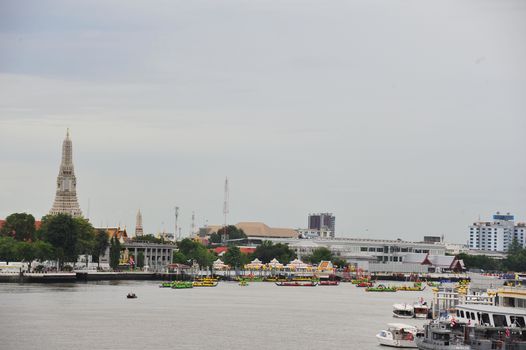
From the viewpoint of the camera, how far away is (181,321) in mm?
75188

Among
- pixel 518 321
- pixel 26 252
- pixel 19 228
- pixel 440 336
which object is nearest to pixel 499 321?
pixel 518 321

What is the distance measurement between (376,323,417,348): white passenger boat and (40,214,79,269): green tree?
314 feet

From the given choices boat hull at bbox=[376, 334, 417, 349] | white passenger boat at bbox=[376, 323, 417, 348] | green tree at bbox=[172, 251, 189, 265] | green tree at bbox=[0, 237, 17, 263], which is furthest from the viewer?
green tree at bbox=[172, 251, 189, 265]

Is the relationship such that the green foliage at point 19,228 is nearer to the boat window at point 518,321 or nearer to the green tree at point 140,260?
the green tree at point 140,260

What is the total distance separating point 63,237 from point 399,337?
9890cm

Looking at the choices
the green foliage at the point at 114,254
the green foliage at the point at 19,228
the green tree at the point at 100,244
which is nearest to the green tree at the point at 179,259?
the green tree at the point at 100,244

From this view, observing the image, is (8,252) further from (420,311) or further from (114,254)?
(420,311)

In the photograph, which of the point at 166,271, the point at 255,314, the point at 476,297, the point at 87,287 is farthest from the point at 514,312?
the point at 166,271

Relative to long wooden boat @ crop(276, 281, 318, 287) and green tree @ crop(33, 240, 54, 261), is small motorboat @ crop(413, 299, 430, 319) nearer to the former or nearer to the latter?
long wooden boat @ crop(276, 281, 318, 287)

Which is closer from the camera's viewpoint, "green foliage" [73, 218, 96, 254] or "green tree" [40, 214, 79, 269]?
"green tree" [40, 214, 79, 269]

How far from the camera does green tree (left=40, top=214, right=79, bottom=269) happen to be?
153 m

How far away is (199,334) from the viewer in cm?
6644

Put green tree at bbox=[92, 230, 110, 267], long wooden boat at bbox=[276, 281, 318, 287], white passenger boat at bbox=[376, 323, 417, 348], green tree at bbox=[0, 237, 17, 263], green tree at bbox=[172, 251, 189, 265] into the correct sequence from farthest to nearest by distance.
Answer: green tree at bbox=[172, 251, 189, 265], green tree at bbox=[92, 230, 110, 267], long wooden boat at bbox=[276, 281, 318, 287], green tree at bbox=[0, 237, 17, 263], white passenger boat at bbox=[376, 323, 417, 348]

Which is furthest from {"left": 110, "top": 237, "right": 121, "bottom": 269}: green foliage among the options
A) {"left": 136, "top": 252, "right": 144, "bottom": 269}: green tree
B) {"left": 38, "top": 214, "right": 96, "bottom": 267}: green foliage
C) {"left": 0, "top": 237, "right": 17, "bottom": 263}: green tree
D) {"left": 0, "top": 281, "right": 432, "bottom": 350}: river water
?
{"left": 0, "top": 281, "right": 432, "bottom": 350}: river water
